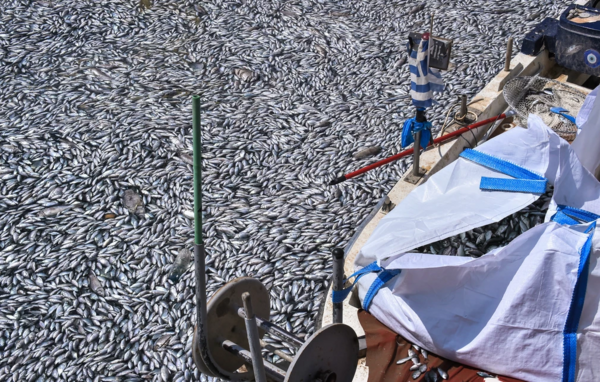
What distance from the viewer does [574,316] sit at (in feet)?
11.1

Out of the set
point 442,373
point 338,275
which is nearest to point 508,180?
point 442,373

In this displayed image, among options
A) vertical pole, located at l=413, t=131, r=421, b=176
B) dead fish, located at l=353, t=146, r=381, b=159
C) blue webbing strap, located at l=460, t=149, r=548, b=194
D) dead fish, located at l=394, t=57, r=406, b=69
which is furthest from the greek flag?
dead fish, located at l=394, t=57, r=406, b=69

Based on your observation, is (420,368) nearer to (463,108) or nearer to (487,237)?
(487,237)

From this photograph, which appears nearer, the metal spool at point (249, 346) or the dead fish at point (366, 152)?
the metal spool at point (249, 346)

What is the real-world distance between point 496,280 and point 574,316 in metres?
0.47

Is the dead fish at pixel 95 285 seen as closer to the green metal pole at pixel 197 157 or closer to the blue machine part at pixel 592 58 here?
the green metal pole at pixel 197 157

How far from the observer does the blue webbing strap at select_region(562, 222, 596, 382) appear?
3354 millimetres

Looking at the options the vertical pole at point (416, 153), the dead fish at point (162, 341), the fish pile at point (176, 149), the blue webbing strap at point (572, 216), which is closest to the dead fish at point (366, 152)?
the fish pile at point (176, 149)

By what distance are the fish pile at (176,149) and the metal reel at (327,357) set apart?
105cm

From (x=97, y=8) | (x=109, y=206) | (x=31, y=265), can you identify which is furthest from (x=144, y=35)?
(x=31, y=265)

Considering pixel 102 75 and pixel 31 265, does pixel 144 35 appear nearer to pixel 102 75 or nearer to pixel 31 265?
pixel 102 75

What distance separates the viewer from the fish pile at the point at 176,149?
460 centimetres

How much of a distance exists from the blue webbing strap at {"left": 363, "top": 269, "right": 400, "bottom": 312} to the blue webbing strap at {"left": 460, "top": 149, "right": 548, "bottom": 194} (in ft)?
3.00

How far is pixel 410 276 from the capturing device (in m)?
3.72
